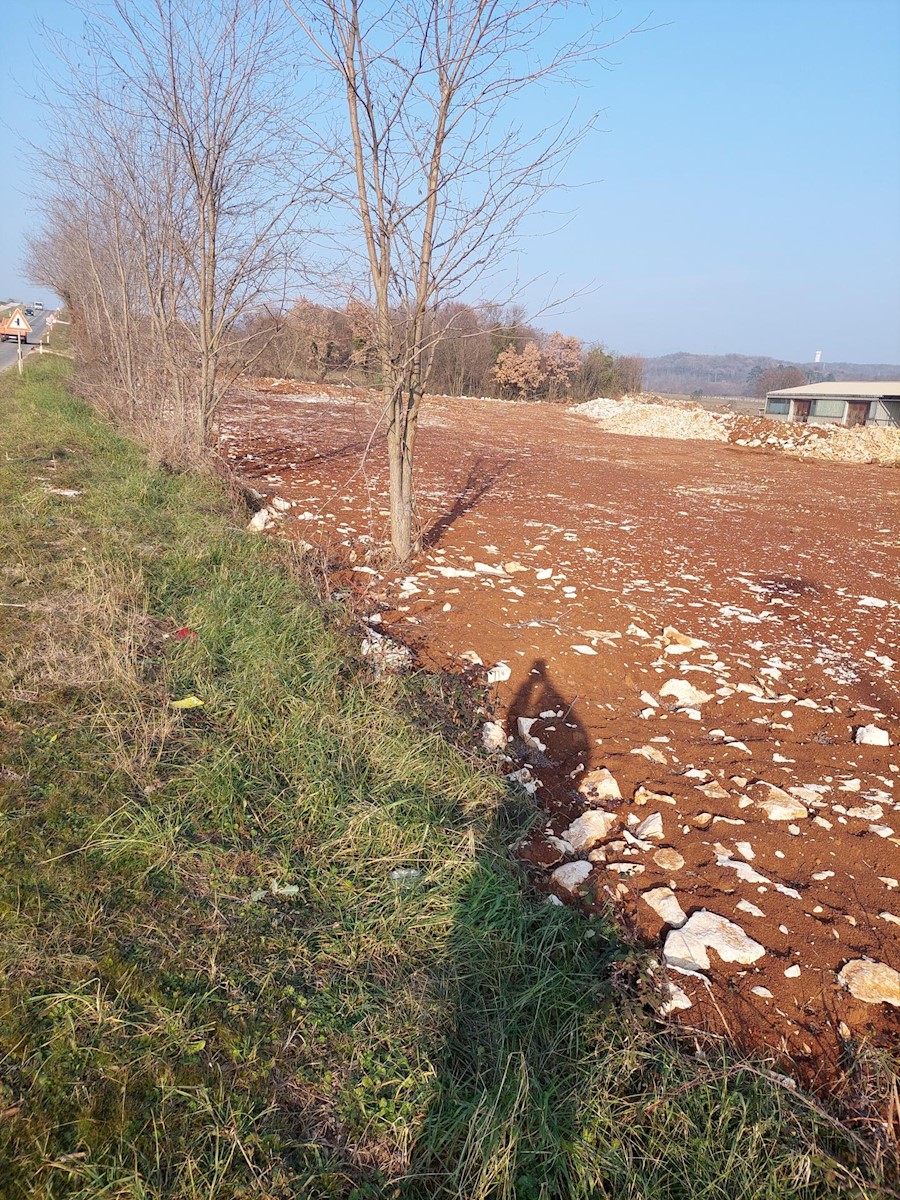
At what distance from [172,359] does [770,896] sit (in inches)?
327

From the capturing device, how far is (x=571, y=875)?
2551 millimetres

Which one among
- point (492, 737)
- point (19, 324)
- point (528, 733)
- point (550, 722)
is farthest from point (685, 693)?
point (19, 324)

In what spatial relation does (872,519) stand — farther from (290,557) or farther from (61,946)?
(61,946)

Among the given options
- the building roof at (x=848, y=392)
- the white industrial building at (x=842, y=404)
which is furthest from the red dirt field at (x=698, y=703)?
the building roof at (x=848, y=392)

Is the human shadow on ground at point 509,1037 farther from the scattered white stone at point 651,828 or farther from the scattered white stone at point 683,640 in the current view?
the scattered white stone at point 683,640

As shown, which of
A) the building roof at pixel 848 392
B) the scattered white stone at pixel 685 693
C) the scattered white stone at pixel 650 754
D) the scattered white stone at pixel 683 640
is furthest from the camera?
the building roof at pixel 848 392

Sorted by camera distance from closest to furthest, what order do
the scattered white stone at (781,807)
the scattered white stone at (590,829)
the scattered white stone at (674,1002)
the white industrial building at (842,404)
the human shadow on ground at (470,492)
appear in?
the scattered white stone at (674,1002) < the scattered white stone at (590,829) < the scattered white stone at (781,807) < the human shadow on ground at (470,492) < the white industrial building at (842,404)

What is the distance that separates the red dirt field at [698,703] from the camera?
88.5 inches

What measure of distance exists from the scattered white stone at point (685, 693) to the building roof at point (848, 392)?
105ft

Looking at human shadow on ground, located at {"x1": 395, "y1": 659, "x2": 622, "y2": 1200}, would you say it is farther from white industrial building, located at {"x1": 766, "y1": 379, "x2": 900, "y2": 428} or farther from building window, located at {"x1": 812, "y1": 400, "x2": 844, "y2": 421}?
building window, located at {"x1": 812, "y1": 400, "x2": 844, "y2": 421}

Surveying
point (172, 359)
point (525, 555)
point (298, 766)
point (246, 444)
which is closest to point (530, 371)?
point (246, 444)

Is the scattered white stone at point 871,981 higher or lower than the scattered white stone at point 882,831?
lower

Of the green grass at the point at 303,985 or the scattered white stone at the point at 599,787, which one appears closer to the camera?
the green grass at the point at 303,985

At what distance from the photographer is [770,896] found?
2.48 metres
